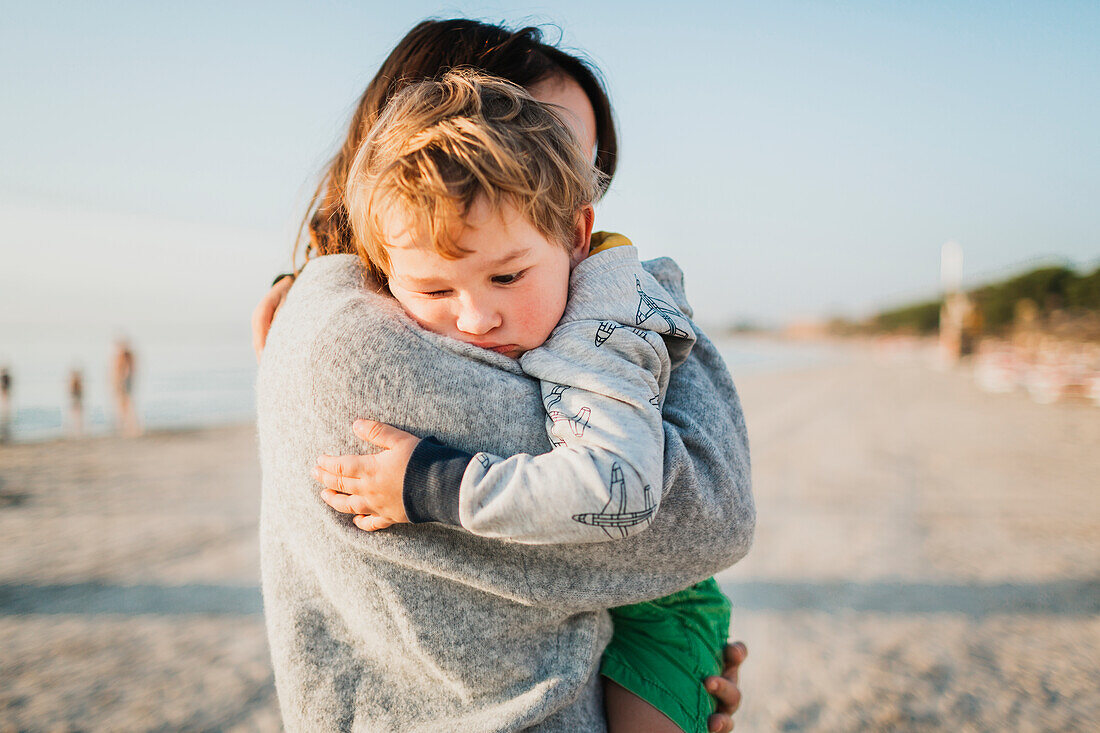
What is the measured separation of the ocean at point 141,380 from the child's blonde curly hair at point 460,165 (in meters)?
6.13

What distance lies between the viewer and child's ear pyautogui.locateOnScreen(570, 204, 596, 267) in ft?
4.54

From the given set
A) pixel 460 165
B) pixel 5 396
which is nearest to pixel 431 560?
pixel 460 165

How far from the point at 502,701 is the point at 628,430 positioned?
0.54 m

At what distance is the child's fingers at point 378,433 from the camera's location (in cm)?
104

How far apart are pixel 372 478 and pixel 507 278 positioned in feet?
1.45

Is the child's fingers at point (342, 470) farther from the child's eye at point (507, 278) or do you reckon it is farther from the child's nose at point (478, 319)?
the child's eye at point (507, 278)

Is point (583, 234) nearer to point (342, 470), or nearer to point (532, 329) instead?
point (532, 329)

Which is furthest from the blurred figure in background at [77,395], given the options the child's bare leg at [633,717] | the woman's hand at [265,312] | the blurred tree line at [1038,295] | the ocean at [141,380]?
the blurred tree line at [1038,295]

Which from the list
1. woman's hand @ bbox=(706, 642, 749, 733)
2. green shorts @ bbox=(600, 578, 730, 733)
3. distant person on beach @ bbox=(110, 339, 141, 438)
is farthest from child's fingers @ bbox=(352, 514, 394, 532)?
distant person on beach @ bbox=(110, 339, 141, 438)

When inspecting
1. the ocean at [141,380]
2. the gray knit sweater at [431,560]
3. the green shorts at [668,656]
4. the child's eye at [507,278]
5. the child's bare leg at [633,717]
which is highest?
the child's eye at [507,278]

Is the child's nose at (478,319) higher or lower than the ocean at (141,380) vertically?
higher

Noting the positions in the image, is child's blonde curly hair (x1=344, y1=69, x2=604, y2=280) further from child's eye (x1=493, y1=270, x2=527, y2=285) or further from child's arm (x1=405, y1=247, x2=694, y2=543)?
child's arm (x1=405, y1=247, x2=694, y2=543)

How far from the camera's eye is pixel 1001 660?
361 cm

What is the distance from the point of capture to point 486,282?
3.88 ft
